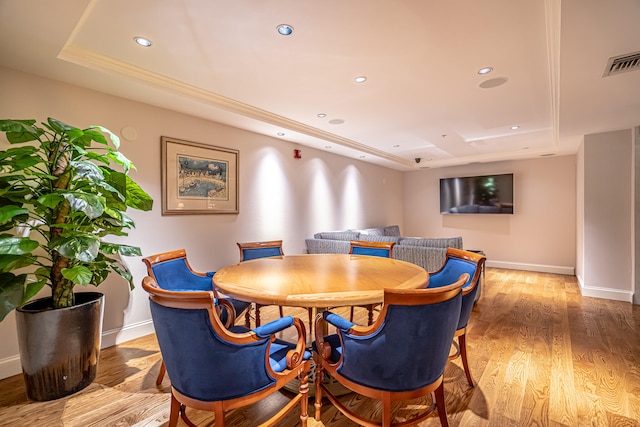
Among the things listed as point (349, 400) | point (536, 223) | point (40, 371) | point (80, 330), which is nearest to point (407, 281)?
point (349, 400)

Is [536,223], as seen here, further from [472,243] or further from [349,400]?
[349,400]

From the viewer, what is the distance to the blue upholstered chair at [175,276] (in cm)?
208

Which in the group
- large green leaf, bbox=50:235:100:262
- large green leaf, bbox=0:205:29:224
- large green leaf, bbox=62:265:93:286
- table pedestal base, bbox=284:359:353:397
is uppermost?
large green leaf, bbox=0:205:29:224

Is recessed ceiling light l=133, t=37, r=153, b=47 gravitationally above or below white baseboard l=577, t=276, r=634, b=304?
above

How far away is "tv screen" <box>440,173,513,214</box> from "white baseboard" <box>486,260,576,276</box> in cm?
112

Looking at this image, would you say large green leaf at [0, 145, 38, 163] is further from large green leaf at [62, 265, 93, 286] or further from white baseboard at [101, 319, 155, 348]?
white baseboard at [101, 319, 155, 348]

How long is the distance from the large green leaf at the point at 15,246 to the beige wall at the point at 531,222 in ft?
23.8

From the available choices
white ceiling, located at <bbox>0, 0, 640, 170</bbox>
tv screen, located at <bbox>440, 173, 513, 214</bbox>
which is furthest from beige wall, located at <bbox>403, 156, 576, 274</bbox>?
white ceiling, located at <bbox>0, 0, 640, 170</bbox>

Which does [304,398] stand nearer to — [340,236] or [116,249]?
[116,249]

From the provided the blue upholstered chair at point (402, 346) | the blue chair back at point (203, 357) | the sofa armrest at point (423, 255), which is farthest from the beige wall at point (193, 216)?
the blue upholstered chair at point (402, 346)

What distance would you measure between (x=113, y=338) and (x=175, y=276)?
116 cm

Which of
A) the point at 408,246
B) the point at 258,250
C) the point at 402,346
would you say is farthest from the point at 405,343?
the point at 408,246

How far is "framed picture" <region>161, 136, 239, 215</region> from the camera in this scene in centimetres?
311

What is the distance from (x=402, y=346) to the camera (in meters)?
1.26
